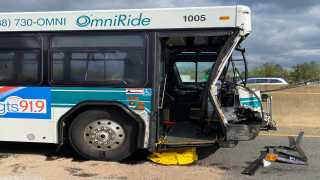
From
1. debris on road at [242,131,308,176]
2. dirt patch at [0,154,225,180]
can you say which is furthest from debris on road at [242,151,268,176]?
dirt patch at [0,154,225,180]

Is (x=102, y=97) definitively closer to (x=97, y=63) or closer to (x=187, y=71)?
(x=97, y=63)

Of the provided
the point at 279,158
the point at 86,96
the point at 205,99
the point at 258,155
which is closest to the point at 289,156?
the point at 279,158

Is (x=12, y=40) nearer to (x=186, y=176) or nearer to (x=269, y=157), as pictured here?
(x=186, y=176)

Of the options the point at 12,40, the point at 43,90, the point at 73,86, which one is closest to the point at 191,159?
the point at 73,86

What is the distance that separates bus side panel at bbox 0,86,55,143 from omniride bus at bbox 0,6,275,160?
2cm

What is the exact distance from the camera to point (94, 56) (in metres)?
4.73

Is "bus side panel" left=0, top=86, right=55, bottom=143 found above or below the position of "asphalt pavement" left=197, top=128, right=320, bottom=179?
above

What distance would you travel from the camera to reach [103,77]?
471 cm

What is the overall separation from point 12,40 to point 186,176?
4.03 meters

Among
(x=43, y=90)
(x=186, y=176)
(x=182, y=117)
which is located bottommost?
(x=186, y=176)

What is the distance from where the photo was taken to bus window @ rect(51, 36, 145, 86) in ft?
15.2

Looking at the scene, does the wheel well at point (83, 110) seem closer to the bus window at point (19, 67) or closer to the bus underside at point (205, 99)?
the bus underside at point (205, 99)

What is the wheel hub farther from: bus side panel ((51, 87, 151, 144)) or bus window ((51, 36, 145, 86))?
bus window ((51, 36, 145, 86))

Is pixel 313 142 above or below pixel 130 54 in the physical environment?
below
